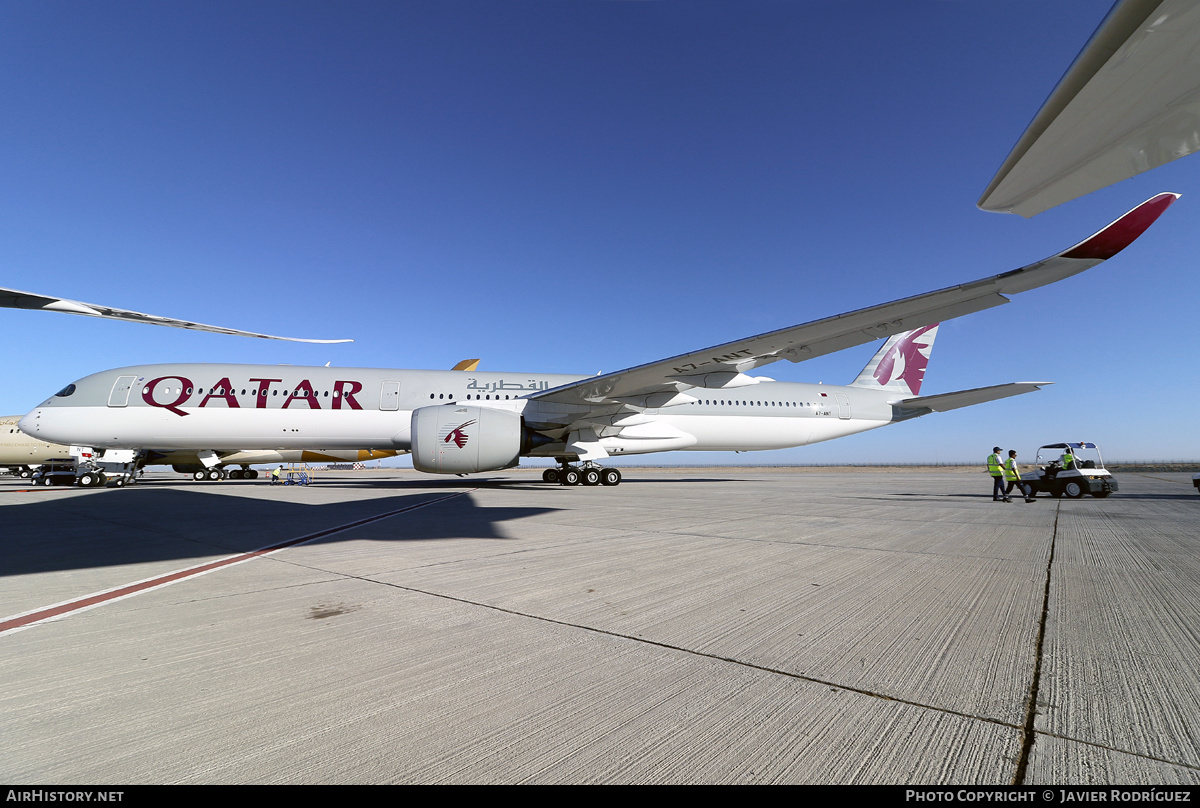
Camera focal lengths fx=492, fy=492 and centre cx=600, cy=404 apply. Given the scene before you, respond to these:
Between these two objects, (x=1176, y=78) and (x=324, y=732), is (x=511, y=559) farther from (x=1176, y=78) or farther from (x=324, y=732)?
(x=1176, y=78)

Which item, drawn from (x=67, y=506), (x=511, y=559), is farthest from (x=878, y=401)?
(x=67, y=506)

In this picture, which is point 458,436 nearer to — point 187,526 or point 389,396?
point 187,526

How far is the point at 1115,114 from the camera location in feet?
7.45

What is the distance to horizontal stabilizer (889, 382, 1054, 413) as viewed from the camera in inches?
511

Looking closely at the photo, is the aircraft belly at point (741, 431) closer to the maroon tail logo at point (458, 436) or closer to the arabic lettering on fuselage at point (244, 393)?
the maroon tail logo at point (458, 436)

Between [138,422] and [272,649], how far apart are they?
16.5 m

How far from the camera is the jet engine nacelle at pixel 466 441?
981 cm

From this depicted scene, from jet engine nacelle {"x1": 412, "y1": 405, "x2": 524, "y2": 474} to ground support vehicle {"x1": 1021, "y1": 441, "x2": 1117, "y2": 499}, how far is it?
12411 millimetres

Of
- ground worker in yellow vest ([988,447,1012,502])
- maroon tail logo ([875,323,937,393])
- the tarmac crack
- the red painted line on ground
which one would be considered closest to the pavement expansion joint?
the tarmac crack

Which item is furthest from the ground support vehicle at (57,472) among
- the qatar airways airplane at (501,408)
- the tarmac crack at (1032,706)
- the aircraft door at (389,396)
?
→ the tarmac crack at (1032,706)

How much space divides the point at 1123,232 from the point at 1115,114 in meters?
2.16

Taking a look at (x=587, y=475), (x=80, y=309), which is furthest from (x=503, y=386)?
(x=80, y=309)

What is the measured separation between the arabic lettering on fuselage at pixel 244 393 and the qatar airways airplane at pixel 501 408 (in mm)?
36
